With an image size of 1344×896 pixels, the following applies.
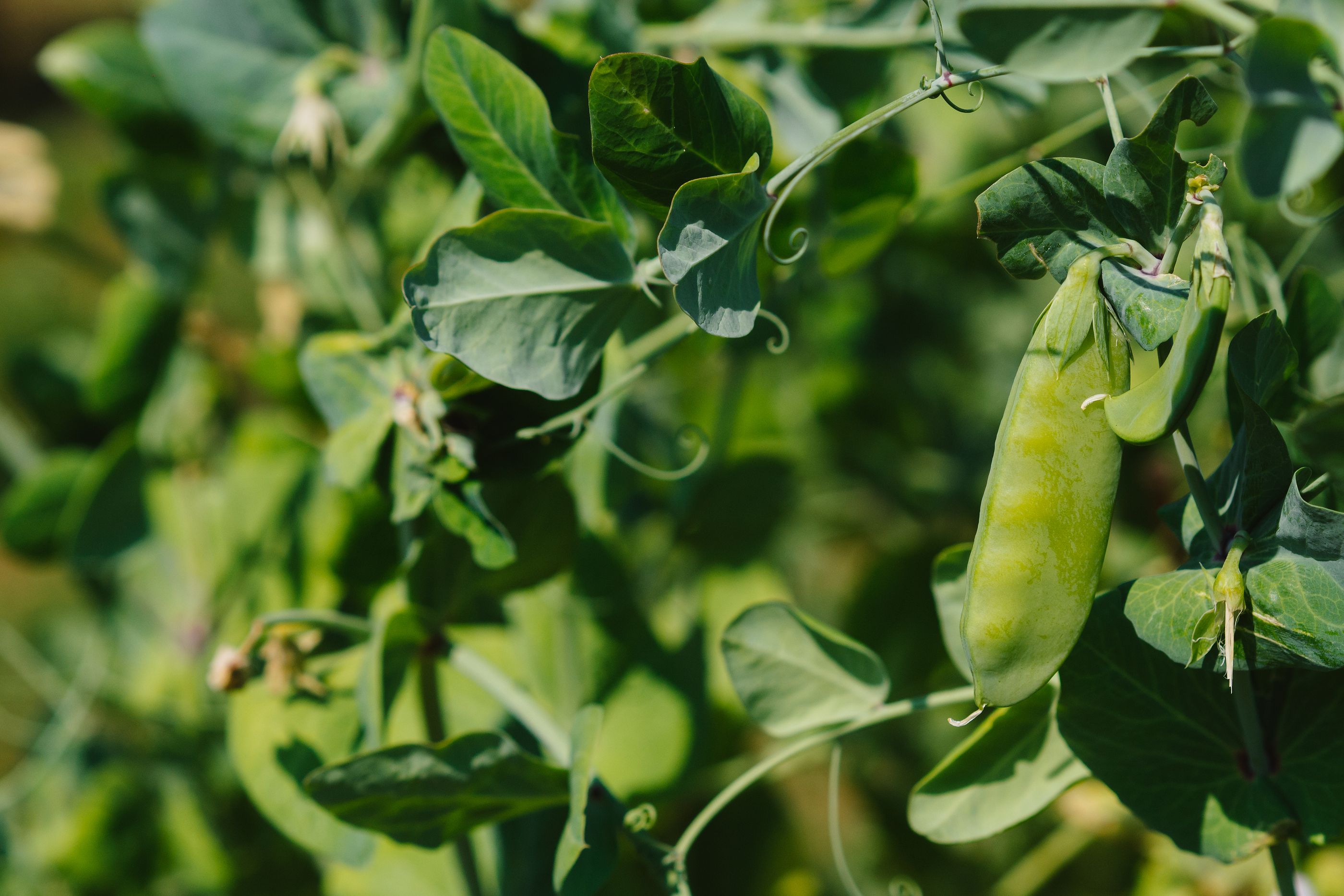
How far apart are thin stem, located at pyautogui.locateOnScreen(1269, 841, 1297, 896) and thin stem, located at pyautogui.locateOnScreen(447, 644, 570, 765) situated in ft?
0.81

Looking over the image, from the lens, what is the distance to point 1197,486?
0.27m

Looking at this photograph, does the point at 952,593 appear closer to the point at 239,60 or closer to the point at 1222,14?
the point at 1222,14

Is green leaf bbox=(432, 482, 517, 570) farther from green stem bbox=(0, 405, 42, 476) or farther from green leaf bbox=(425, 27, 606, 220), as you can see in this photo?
green stem bbox=(0, 405, 42, 476)

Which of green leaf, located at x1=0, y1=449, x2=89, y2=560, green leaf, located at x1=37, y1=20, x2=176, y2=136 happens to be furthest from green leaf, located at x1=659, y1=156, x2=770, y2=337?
green leaf, located at x1=0, y1=449, x2=89, y2=560

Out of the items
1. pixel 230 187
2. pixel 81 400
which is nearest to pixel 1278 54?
pixel 230 187

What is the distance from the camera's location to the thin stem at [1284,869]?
306 millimetres

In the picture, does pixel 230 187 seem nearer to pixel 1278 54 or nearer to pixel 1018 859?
pixel 1278 54

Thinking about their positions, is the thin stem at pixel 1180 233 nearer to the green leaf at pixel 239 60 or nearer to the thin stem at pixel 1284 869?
the thin stem at pixel 1284 869

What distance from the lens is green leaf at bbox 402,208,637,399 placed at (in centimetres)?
30

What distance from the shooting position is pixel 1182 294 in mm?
258

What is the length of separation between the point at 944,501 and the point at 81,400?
0.67 meters

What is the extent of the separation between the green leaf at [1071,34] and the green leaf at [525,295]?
0.57 feet

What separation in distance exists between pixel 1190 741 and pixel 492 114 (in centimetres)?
32

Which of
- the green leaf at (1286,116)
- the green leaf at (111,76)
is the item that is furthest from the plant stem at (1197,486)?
the green leaf at (111,76)
